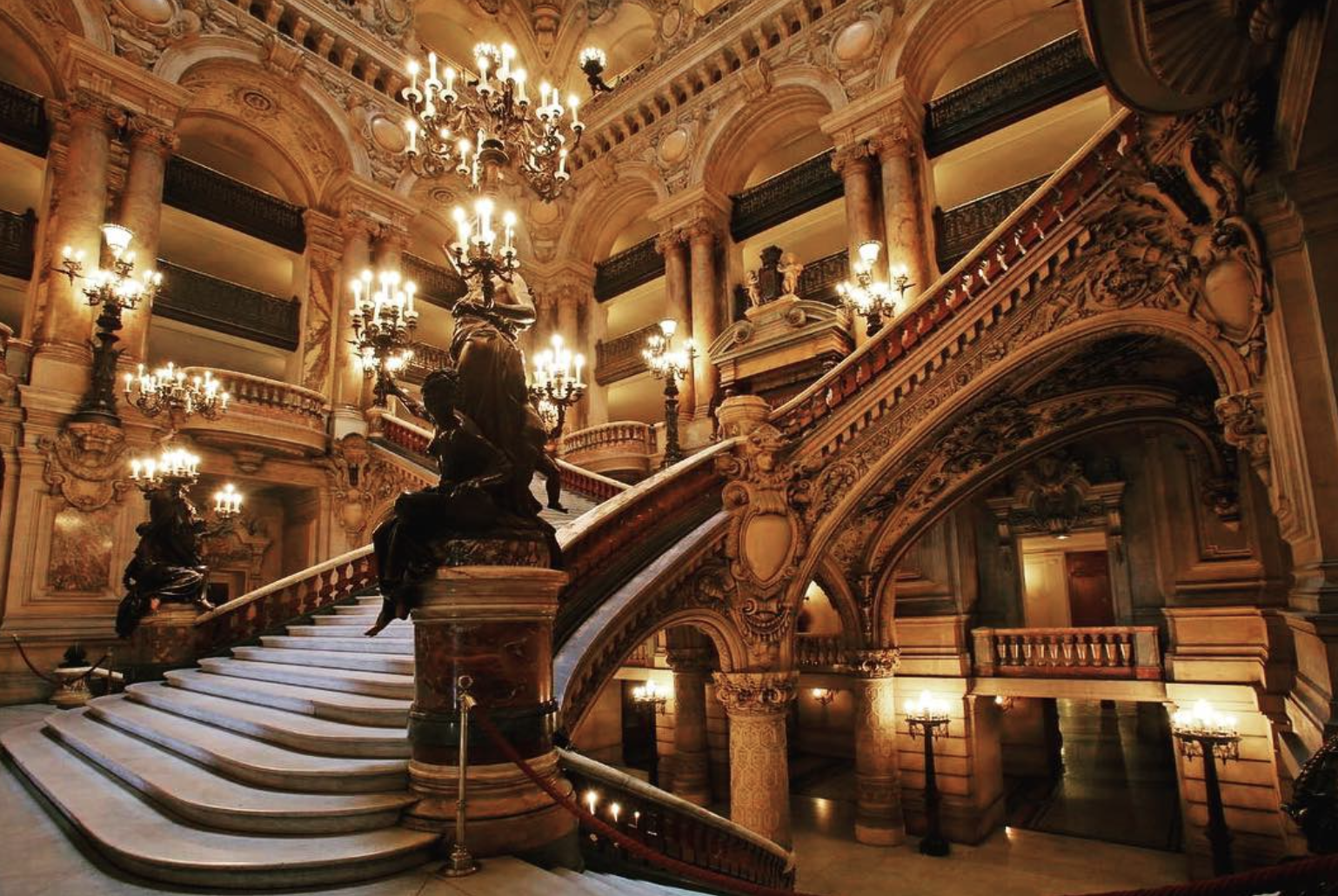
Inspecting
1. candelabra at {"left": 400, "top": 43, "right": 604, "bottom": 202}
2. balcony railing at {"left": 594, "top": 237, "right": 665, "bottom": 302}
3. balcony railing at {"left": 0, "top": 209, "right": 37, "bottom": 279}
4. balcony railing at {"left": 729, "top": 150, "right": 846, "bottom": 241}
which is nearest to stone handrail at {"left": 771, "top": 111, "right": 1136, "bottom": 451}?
candelabra at {"left": 400, "top": 43, "right": 604, "bottom": 202}

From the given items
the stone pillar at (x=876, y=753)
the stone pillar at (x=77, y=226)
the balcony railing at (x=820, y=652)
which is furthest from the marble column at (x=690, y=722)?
the stone pillar at (x=77, y=226)

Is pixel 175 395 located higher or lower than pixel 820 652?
higher

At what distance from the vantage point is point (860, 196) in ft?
42.2

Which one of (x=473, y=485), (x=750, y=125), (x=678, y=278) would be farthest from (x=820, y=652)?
(x=750, y=125)

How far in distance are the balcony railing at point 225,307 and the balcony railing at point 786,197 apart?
987cm

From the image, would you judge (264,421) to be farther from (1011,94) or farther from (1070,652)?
(1011,94)

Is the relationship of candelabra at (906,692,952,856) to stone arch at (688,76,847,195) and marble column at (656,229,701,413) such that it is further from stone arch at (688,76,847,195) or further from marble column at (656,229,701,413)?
stone arch at (688,76,847,195)

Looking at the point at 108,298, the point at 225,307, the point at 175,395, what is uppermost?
the point at 225,307

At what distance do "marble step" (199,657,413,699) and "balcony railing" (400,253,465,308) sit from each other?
11.7 m

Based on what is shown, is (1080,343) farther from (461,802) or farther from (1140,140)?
(461,802)

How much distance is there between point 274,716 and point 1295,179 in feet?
23.4

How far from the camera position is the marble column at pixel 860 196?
1281 cm

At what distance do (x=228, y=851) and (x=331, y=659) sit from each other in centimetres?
312

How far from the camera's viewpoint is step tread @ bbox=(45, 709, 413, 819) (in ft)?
10.4
